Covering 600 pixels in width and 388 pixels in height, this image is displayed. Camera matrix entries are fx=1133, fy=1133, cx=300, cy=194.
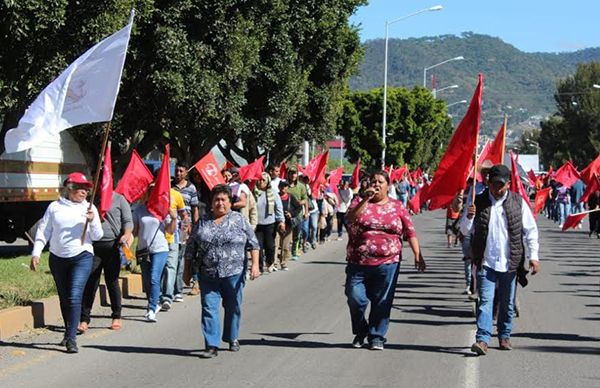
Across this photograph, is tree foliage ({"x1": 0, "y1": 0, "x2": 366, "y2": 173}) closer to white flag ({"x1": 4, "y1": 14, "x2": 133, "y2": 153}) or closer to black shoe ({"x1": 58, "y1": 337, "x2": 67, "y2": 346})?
white flag ({"x1": 4, "y1": 14, "x2": 133, "y2": 153})

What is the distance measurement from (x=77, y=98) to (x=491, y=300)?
157 inches

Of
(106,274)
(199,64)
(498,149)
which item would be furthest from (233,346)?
(199,64)

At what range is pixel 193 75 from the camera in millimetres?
22219

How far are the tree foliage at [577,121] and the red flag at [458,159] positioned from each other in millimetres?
86113

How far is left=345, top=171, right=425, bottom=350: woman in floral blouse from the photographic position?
990 centimetres

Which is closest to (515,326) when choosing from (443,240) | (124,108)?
(124,108)

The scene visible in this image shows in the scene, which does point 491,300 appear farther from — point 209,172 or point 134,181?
point 209,172

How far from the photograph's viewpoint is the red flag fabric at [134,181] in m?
13.5

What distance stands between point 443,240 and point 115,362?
68.1 feet

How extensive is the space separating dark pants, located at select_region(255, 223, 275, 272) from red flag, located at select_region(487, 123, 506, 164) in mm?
4613

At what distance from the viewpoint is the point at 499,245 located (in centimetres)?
995

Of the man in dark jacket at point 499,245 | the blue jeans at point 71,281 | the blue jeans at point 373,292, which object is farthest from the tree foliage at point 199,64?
the man in dark jacket at point 499,245

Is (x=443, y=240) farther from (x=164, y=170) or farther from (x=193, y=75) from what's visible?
(x=164, y=170)

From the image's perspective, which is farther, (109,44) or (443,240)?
(443,240)
